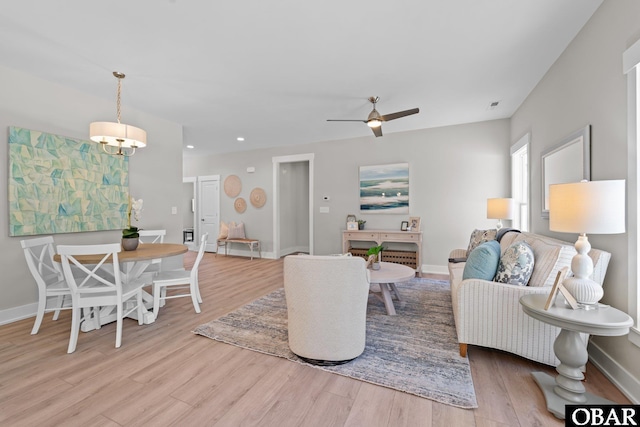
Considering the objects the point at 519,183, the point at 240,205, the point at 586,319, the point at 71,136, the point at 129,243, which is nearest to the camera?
the point at 586,319

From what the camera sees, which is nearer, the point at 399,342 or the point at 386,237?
the point at 399,342

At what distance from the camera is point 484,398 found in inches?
66.4

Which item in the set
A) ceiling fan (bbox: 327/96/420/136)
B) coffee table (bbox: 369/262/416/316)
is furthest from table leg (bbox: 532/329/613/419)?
ceiling fan (bbox: 327/96/420/136)

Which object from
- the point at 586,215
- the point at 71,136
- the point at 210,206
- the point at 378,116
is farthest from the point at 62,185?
the point at 586,215

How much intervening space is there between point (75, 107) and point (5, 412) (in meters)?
3.26

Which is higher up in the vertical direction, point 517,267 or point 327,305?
point 517,267

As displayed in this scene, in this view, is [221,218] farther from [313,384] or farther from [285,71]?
[313,384]

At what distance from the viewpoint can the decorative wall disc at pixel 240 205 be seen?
6.74 meters

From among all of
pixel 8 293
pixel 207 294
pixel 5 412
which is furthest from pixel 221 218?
pixel 5 412

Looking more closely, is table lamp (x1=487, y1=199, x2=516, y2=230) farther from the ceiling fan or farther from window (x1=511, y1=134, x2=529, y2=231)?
the ceiling fan

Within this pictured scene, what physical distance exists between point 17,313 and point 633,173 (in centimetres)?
540

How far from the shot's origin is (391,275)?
2953mm

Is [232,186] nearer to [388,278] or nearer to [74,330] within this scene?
[74,330]

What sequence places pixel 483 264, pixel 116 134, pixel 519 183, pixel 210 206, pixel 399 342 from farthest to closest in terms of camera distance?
pixel 210 206
pixel 519 183
pixel 116 134
pixel 399 342
pixel 483 264
